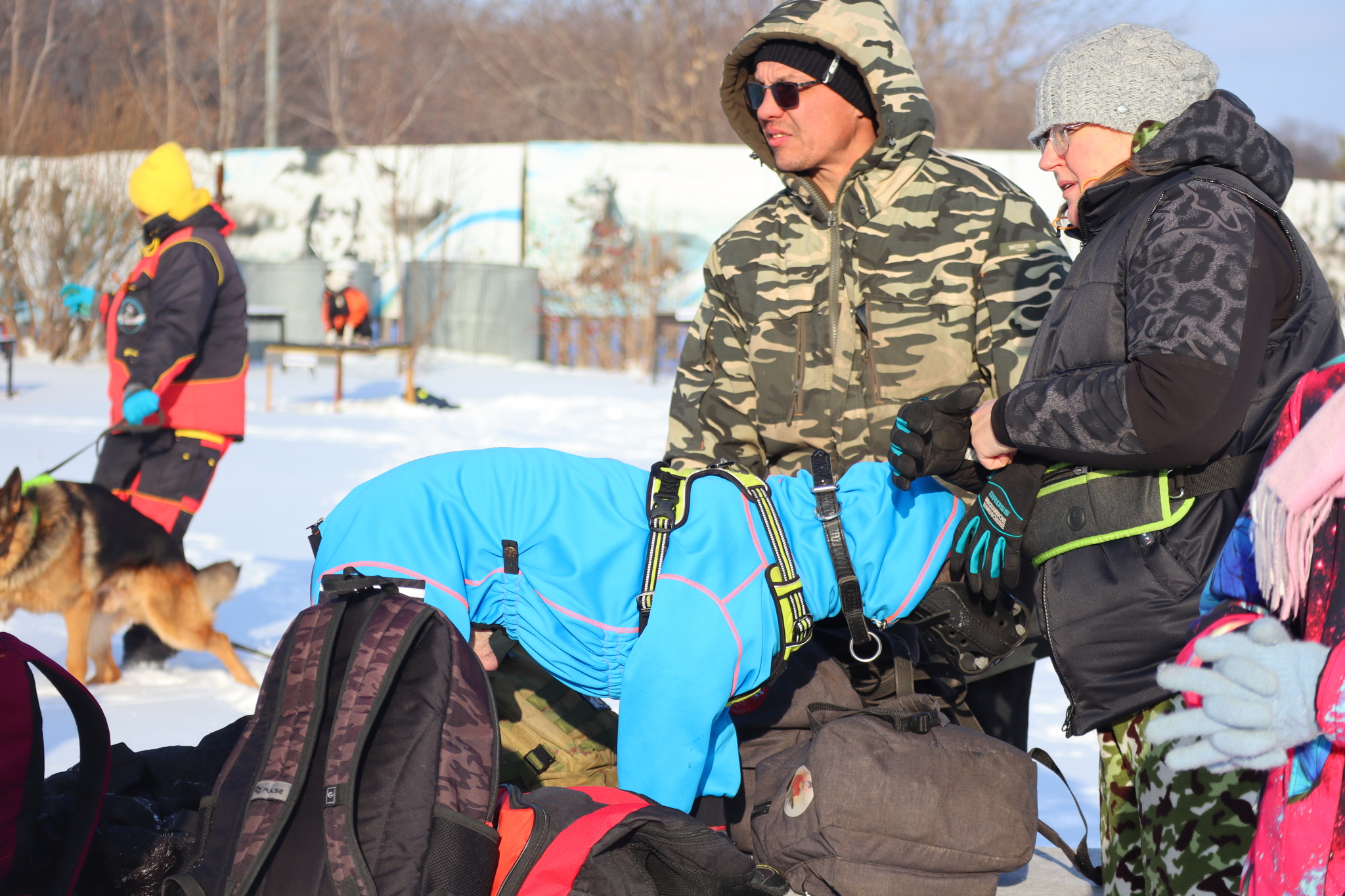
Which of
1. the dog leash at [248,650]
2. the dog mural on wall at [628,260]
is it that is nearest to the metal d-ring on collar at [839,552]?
the dog leash at [248,650]

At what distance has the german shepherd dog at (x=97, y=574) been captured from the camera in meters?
4.07

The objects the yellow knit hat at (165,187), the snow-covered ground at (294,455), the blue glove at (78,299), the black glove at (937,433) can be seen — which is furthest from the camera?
the blue glove at (78,299)

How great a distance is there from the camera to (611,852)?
1.89m

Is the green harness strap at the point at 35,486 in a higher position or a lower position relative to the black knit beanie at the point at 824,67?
lower

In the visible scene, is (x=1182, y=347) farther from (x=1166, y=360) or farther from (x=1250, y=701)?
(x=1250, y=701)

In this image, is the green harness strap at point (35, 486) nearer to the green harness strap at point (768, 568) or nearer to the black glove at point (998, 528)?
the green harness strap at point (768, 568)

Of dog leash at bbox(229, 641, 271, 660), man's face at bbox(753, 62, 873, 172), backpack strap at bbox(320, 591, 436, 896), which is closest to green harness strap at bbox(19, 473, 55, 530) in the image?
dog leash at bbox(229, 641, 271, 660)

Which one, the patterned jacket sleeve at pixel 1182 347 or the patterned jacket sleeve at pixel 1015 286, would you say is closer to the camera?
the patterned jacket sleeve at pixel 1182 347

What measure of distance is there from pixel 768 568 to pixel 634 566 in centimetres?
27

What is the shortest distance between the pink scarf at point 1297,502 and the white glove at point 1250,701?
6cm

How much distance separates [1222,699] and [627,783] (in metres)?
1.26

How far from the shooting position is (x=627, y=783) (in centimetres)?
218

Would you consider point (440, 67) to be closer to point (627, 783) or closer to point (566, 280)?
point (566, 280)

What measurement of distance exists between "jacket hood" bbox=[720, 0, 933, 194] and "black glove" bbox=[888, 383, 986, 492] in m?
0.90
